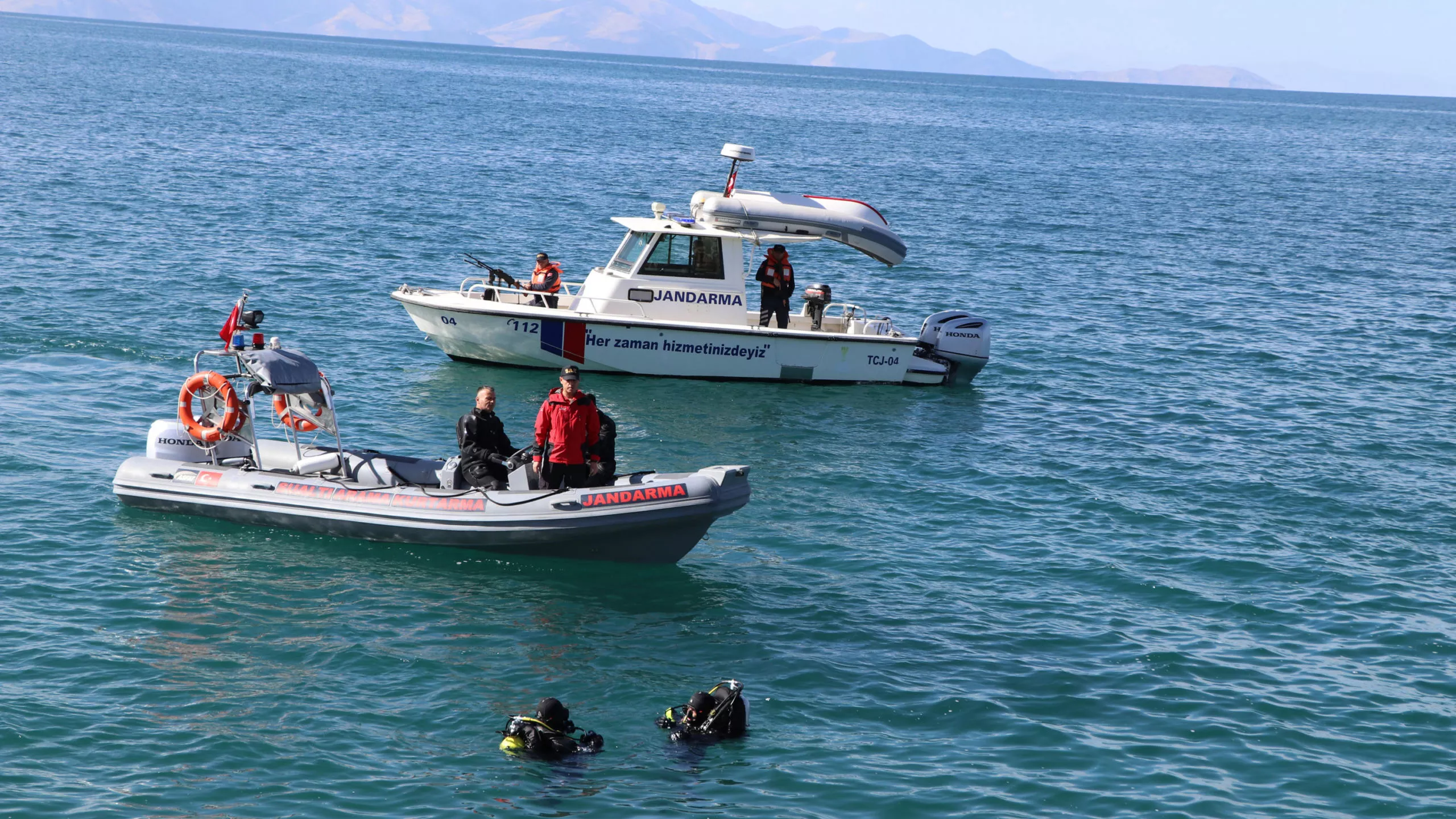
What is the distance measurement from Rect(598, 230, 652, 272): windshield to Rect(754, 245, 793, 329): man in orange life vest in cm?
190

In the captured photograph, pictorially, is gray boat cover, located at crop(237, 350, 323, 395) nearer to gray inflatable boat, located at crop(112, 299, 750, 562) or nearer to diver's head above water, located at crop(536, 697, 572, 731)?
gray inflatable boat, located at crop(112, 299, 750, 562)

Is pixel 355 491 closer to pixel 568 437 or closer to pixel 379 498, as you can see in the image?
pixel 379 498

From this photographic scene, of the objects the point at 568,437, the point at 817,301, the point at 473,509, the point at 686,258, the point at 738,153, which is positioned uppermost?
the point at 738,153

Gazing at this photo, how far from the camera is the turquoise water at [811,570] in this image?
31.7 feet

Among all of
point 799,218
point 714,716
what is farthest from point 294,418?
point 799,218

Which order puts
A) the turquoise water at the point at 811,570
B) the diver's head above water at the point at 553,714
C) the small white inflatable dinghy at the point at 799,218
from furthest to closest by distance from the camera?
the small white inflatable dinghy at the point at 799,218 < the turquoise water at the point at 811,570 < the diver's head above water at the point at 553,714

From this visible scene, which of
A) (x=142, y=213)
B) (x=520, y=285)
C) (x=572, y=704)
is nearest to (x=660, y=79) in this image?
(x=142, y=213)

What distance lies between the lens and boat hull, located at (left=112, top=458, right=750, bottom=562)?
1269 centimetres

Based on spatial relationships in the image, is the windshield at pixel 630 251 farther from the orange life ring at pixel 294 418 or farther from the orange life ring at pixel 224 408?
the orange life ring at pixel 224 408

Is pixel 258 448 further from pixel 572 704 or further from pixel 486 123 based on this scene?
pixel 486 123

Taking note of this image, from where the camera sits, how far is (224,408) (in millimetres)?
13859

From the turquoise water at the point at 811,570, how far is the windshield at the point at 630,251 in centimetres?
187

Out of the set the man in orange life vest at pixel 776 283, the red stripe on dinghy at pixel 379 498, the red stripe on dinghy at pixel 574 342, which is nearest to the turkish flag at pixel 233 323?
the red stripe on dinghy at pixel 379 498

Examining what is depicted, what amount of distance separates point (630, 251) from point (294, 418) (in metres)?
7.73
